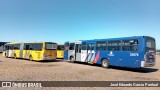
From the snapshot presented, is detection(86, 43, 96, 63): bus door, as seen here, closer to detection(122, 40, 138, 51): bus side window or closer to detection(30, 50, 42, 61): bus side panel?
detection(122, 40, 138, 51): bus side window

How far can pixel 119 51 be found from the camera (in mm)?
15945

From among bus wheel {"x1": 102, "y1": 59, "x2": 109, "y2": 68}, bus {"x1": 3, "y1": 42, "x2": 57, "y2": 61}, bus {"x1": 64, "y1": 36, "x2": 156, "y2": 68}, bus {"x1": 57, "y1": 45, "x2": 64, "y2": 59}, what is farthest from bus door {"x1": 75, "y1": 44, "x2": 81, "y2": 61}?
bus {"x1": 57, "y1": 45, "x2": 64, "y2": 59}

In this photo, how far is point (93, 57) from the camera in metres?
19.1

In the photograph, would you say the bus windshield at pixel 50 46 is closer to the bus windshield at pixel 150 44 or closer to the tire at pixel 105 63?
the tire at pixel 105 63

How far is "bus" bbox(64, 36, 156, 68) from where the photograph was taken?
14.0 m

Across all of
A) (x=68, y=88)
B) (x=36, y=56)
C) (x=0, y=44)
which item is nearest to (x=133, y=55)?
(x=68, y=88)

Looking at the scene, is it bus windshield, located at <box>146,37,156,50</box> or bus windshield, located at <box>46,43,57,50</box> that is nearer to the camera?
bus windshield, located at <box>146,37,156,50</box>

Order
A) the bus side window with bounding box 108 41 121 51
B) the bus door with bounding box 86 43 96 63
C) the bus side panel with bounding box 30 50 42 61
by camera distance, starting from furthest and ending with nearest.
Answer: the bus side panel with bounding box 30 50 42 61
the bus door with bounding box 86 43 96 63
the bus side window with bounding box 108 41 121 51

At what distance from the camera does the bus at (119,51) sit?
46.0ft

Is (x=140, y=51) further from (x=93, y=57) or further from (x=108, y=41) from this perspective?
(x=93, y=57)

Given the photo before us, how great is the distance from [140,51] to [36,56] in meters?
14.1

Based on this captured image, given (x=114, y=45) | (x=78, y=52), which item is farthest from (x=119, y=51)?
(x=78, y=52)

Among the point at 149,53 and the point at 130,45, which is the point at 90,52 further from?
the point at 149,53

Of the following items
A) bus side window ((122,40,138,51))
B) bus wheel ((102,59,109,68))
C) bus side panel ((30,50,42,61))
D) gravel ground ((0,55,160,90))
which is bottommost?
gravel ground ((0,55,160,90))
